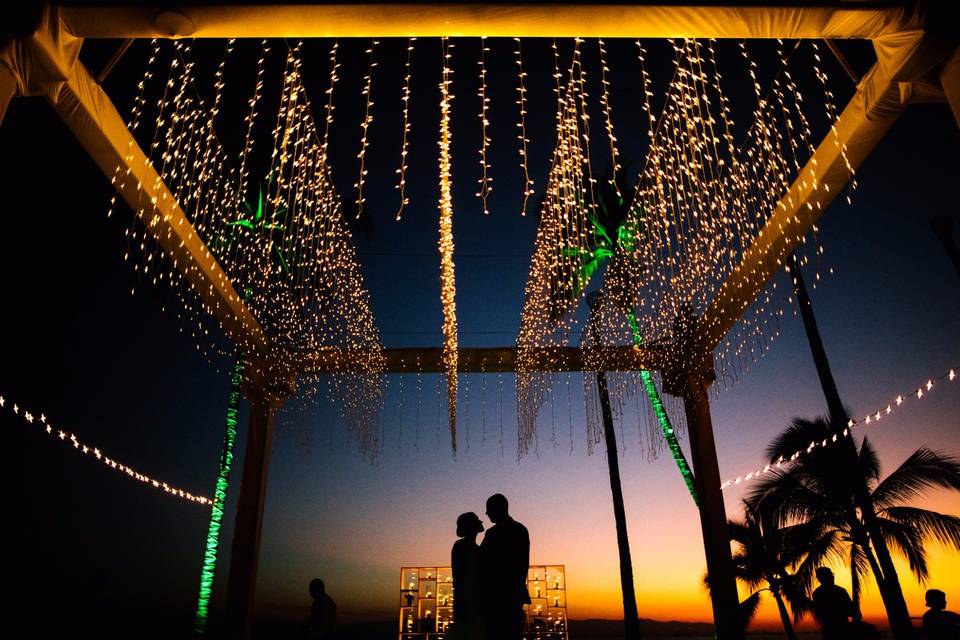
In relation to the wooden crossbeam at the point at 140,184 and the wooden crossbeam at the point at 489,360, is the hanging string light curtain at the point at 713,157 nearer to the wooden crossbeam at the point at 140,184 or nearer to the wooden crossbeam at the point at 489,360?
the wooden crossbeam at the point at 489,360

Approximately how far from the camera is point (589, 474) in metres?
14.7

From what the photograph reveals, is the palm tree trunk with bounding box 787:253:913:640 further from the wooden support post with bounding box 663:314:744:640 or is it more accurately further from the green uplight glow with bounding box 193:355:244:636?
the green uplight glow with bounding box 193:355:244:636

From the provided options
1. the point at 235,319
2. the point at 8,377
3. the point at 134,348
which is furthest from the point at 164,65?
the point at 134,348

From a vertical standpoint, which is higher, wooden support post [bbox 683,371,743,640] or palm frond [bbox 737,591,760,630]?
wooden support post [bbox 683,371,743,640]

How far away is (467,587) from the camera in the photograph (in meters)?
3.09

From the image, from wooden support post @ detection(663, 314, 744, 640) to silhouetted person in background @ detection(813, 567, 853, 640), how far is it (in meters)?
3.07

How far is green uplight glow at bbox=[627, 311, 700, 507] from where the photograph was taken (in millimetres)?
9047

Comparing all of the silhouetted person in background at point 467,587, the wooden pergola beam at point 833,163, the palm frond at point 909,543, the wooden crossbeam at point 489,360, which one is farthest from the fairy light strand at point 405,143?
the palm frond at point 909,543

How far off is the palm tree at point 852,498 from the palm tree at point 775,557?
0.60ft

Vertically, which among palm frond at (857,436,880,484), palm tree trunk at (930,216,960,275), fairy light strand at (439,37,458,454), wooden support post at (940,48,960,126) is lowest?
palm frond at (857,436,880,484)

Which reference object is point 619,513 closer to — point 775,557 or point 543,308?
point 543,308

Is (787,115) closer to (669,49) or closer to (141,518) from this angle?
(669,49)

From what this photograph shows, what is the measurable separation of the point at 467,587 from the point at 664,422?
687cm

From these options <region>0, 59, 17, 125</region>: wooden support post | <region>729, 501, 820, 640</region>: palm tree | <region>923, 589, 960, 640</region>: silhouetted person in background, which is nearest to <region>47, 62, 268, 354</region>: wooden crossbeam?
<region>0, 59, 17, 125</region>: wooden support post
